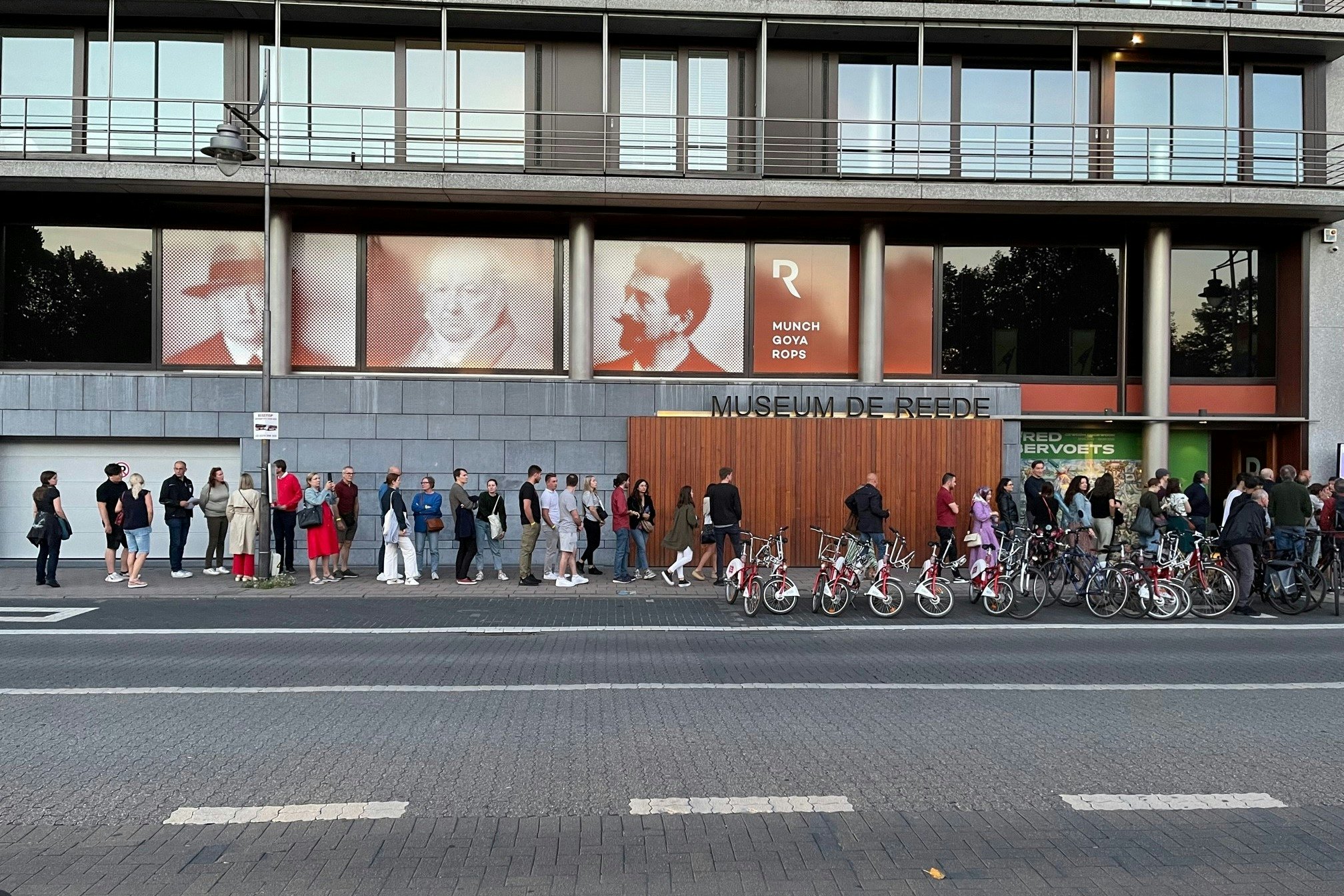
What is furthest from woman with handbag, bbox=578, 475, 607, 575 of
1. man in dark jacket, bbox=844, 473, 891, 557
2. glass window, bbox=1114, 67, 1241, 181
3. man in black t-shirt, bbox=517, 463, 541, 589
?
glass window, bbox=1114, 67, 1241, 181

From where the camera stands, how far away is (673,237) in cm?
2039

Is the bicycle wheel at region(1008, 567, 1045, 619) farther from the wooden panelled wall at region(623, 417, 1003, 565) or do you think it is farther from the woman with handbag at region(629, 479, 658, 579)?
the woman with handbag at region(629, 479, 658, 579)

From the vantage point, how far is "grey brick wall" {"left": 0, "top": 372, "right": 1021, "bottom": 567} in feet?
62.3

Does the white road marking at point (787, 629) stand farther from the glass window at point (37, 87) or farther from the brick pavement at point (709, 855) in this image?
the glass window at point (37, 87)

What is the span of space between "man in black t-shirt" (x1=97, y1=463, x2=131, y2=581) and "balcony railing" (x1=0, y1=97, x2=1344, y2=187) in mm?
6173

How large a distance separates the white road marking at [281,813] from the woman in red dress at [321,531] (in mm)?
11307

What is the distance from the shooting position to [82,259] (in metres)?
19.5

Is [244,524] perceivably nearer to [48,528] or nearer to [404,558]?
[404,558]

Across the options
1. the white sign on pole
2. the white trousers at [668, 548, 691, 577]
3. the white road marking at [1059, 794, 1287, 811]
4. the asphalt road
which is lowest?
the asphalt road

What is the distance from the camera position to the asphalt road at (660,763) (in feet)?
15.5

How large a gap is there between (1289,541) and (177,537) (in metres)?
17.5

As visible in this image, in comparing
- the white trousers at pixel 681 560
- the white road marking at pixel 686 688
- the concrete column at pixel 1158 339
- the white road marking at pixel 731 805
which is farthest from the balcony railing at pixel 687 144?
the white road marking at pixel 731 805

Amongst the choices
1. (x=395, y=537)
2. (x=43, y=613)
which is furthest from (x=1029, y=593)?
(x=43, y=613)

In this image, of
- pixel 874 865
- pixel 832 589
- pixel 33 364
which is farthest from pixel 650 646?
pixel 33 364
